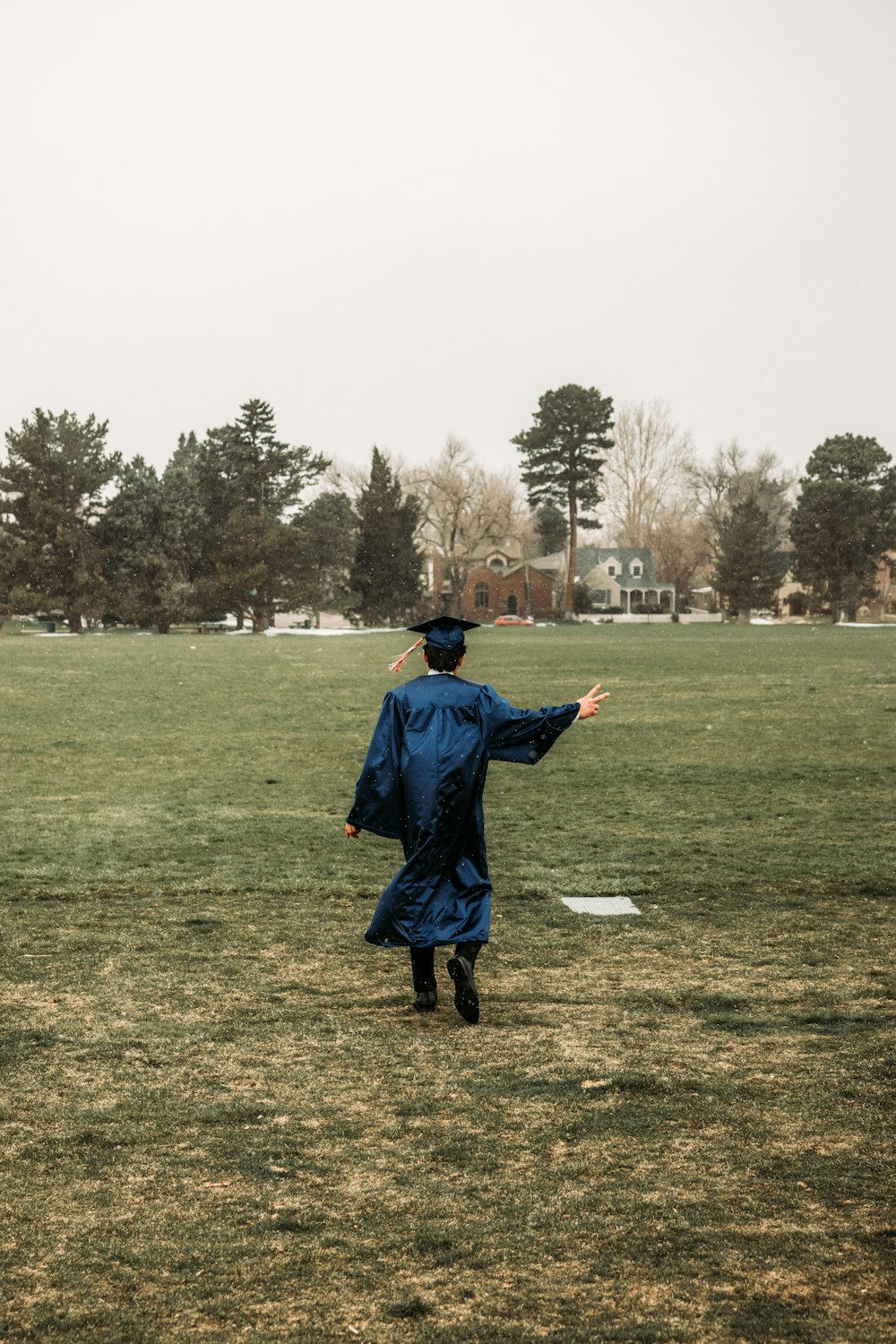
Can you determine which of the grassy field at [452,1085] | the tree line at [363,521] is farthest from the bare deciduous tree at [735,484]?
the grassy field at [452,1085]

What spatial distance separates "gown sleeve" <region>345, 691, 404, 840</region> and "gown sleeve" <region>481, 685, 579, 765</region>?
38 centimetres

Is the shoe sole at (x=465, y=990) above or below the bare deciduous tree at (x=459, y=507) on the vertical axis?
below

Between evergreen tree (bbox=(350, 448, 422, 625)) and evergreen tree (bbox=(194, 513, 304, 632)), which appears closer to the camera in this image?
evergreen tree (bbox=(194, 513, 304, 632))

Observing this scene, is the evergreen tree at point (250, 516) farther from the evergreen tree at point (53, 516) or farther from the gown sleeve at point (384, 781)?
the gown sleeve at point (384, 781)

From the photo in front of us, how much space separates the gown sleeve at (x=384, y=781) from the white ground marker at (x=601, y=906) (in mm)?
2333

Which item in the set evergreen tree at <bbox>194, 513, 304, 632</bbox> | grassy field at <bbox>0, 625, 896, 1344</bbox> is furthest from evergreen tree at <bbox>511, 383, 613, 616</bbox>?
grassy field at <bbox>0, 625, 896, 1344</bbox>

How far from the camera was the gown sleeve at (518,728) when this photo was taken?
613cm

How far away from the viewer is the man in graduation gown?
597 centimetres

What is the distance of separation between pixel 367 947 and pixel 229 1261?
3.69 metres

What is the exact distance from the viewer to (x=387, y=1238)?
377 centimetres

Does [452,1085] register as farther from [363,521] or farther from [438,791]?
[363,521]

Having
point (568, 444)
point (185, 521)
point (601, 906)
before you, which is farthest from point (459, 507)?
point (601, 906)

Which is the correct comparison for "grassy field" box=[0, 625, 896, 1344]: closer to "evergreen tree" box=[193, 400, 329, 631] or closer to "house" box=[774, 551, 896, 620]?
"evergreen tree" box=[193, 400, 329, 631]

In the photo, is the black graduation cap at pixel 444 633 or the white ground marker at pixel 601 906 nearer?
the black graduation cap at pixel 444 633
